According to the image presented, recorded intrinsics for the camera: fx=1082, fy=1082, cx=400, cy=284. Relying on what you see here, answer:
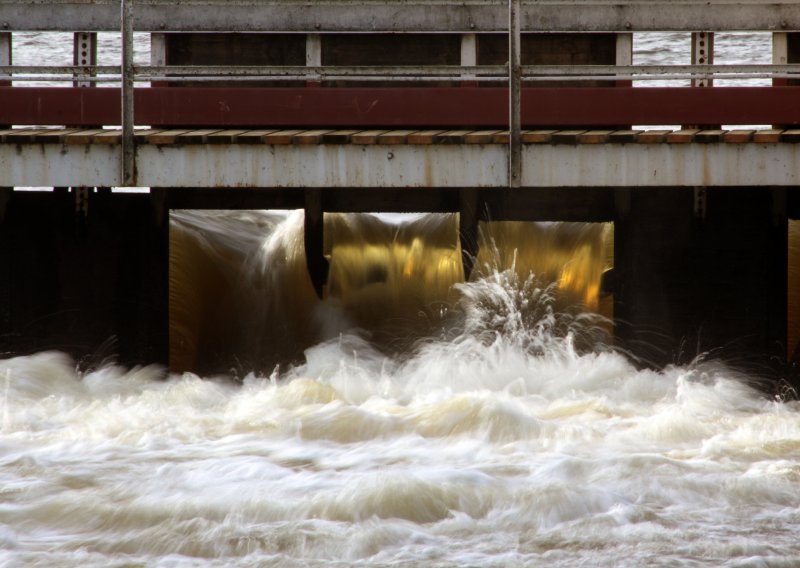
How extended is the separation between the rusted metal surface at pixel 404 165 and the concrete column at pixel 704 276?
3.03ft

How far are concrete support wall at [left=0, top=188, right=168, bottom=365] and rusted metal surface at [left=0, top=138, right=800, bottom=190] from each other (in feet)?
3.49

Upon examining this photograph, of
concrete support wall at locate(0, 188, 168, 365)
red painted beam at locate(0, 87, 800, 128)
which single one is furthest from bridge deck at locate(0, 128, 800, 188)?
concrete support wall at locate(0, 188, 168, 365)

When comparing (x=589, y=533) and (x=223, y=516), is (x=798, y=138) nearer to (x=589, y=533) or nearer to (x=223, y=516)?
(x=589, y=533)

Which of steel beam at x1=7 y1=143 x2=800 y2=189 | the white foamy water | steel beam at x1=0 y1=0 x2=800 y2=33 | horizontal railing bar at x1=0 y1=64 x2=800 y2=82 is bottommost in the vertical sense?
the white foamy water

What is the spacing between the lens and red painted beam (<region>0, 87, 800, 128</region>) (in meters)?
8.46

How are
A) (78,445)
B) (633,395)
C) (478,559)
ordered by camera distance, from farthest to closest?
1. (633,395)
2. (78,445)
3. (478,559)

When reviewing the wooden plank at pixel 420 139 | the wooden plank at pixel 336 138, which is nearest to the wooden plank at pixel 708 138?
the wooden plank at pixel 420 139

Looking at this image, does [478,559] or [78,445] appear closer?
[478,559]

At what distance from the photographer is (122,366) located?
8633 mm

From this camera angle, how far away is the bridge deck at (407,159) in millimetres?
7438

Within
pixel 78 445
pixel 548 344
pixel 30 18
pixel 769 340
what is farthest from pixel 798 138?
pixel 30 18

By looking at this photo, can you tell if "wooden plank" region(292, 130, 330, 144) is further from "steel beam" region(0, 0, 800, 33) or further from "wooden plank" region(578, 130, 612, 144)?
"steel beam" region(0, 0, 800, 33)

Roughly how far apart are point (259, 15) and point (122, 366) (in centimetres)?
324

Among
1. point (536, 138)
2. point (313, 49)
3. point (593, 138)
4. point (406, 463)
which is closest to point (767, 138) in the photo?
point (593, 138)
